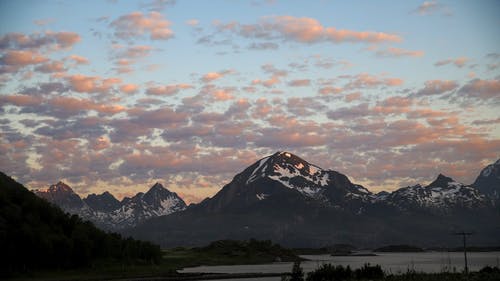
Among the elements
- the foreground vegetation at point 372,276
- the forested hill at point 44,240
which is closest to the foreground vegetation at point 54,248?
the forested hill at point 44,240

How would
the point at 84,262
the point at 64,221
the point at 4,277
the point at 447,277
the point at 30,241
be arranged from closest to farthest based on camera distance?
1. the point at 447,277
2. the point at 4,277
3. the point at 30,241
4. the point at 84,262
5. the point at 64,221

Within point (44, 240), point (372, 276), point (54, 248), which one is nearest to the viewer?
point (372, 276)

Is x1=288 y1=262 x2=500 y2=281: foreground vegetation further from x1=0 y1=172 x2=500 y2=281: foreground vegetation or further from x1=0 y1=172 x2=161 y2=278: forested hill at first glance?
x1=0 y1=172 x2=161 y2=278: forested hill

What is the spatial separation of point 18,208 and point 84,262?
78.9 feet

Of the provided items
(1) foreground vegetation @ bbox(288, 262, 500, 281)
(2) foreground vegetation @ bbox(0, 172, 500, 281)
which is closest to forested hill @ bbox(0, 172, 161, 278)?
(2) foreground vegetation @ bbox(0, 172, 500, 281)

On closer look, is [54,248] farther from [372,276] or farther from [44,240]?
[372,276]

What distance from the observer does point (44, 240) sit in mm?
161000

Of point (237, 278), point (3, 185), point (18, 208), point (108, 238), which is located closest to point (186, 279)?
point (237, 278)

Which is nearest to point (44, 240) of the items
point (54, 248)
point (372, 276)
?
point (54, 248)

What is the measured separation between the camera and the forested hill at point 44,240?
158m

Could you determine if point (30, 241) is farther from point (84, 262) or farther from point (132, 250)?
point (132, 250)

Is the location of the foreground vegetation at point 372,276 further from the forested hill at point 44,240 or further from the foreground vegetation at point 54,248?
the forested hill at point 44,240

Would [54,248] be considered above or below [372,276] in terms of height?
above

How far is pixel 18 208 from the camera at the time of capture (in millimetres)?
177750
